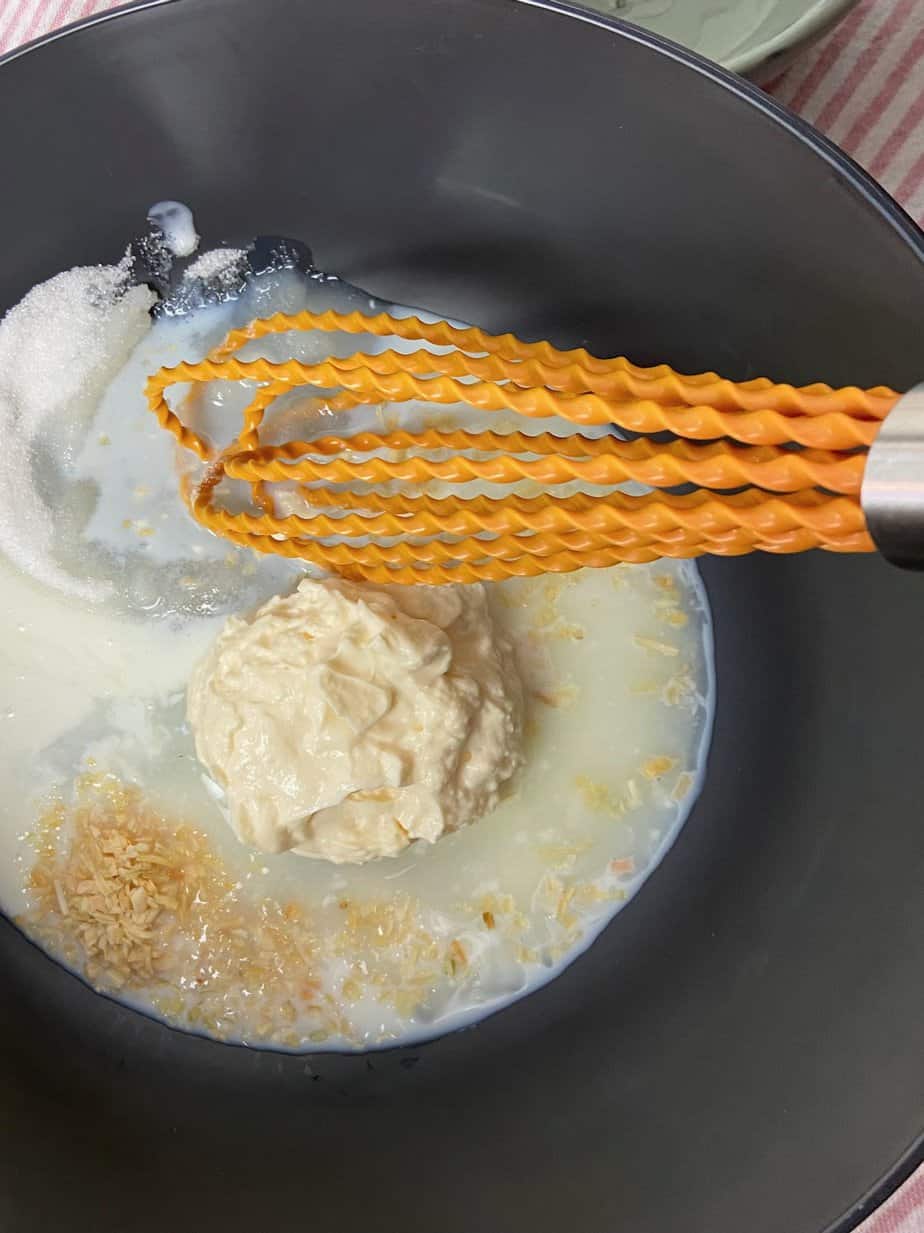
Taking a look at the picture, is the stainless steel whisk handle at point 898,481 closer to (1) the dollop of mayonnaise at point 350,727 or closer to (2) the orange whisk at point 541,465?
(2) the orange whisk at point 541,465

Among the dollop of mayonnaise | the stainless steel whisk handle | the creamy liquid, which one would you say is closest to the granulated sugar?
the creamy liquid

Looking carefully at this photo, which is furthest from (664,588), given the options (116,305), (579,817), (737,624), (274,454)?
(116,305)

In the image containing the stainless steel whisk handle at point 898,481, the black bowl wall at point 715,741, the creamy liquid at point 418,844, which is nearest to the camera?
the stainless steel whisk handle at point 898,481

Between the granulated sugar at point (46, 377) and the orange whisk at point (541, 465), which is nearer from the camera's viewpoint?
the orange whisk at point (541, 465)

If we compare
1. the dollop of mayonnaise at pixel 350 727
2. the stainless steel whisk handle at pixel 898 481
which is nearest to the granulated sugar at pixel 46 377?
the dollop of mayonnaise at pixel 350 727

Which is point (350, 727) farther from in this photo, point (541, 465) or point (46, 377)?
point (46, 377)
